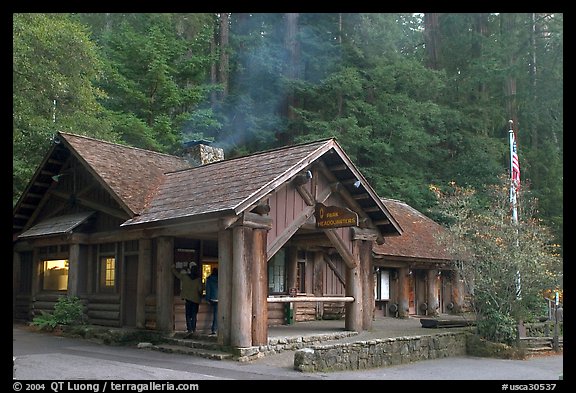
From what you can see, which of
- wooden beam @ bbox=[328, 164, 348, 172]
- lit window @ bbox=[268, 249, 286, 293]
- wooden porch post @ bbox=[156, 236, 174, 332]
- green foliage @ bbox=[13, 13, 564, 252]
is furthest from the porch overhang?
green foliage @ bbox=[13, 13, 564, 252]

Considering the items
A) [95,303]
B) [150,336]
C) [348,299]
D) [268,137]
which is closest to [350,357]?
[348,299]

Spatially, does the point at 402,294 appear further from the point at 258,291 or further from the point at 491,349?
the point at 258,291

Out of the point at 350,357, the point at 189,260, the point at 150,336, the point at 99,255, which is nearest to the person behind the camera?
the point at 350,357

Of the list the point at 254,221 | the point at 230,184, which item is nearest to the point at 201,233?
the point at 230,184

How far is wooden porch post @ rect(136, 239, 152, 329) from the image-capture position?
17.2 m

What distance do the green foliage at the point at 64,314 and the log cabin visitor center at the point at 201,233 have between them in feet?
1.08

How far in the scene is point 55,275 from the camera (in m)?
20.7

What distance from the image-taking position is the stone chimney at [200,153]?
23.6m

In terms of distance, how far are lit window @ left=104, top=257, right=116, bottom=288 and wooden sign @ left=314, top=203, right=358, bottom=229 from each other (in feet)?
21.2

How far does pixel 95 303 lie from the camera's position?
19.0 m

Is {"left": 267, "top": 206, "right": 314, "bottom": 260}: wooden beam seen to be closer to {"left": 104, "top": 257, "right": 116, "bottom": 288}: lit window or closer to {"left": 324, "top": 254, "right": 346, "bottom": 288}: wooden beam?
{"left": 104, "top": 257, "right": 116, "bottom": 288}: lit window

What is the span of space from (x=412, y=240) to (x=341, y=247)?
10.6 meters
